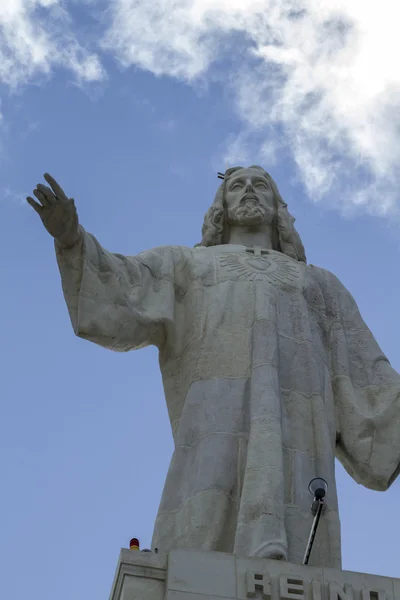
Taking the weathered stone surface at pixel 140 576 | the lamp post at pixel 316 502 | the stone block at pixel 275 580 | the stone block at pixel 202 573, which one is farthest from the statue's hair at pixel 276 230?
the weathered stone surface at pixel 140 576

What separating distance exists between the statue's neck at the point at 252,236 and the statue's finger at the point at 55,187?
141 inches

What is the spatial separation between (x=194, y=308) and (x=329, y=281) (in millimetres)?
2309

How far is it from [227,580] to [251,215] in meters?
7.00

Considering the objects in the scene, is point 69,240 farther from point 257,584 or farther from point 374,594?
point 374,594

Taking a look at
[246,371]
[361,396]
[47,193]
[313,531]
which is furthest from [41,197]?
[313,531]

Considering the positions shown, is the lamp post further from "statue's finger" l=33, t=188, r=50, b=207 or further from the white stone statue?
"statue's finger" l=33, t=188, r=50, b=207

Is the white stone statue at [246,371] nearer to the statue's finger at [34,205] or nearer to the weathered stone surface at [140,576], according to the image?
the statue's finger at [34,205]

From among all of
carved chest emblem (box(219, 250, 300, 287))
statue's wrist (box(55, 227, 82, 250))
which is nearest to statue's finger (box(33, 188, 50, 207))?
statue's wrist (box(55, 227, 82, 250))

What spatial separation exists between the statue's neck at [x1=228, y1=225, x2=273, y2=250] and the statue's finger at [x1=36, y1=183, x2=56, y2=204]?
144 inches

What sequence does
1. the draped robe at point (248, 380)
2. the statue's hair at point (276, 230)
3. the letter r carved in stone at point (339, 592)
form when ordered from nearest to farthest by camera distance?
the letter r carved in stone at point (339, 592), the draped robe at point (248, 380), the statue's hair at point (276, 230)

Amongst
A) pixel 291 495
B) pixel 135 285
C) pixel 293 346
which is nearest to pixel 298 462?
pixel 291 495

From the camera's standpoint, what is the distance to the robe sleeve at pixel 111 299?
55.1 feet

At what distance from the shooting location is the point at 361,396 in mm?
17500

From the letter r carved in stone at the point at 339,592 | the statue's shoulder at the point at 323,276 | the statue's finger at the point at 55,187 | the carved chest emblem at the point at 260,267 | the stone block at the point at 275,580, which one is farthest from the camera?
the statue's shoulder at the point at 323,276
